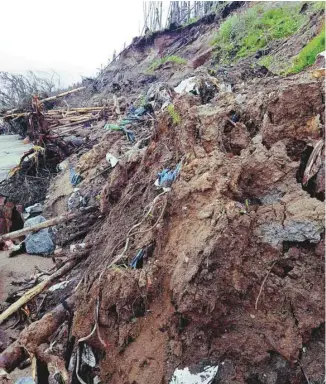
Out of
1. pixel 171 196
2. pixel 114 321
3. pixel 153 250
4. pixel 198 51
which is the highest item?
pixel 198 51

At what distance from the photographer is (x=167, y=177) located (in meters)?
3.29

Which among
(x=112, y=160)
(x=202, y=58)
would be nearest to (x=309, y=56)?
(x=112, y=160)

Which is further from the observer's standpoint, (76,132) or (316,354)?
(76,132)

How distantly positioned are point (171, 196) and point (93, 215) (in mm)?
2594

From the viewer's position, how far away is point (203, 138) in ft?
10.1

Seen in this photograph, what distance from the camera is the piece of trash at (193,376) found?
202cm

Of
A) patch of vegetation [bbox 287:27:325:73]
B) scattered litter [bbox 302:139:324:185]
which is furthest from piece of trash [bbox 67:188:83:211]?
scattered litter [bbox 302:139:324:185]

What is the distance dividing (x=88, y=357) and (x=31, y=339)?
0.53 meters

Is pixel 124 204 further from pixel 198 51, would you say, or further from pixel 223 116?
pixel 198 51

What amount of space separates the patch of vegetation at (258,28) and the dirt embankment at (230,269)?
7.59 metres

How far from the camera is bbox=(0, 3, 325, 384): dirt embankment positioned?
1.99 m

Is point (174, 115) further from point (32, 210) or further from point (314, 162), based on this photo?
point (32, 210)

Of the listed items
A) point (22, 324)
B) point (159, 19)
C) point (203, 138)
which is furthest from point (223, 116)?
point (159, 19)

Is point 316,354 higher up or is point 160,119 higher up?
point 160,119
